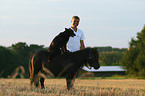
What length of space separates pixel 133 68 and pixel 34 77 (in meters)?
46.1

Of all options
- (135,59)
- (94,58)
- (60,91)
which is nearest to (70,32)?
(94,58)

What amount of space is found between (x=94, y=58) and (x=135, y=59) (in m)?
46.9

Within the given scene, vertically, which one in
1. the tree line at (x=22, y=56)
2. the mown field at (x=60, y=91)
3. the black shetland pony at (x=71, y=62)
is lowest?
the mown field at (x=60, y=91)

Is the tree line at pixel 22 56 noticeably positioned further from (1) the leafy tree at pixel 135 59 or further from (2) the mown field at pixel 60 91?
(2) the mown field at pixel 60 91

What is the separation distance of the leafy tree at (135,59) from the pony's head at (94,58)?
4368 cm

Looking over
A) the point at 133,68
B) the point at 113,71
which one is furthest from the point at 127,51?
the point at 113,71

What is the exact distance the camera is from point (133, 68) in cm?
5184

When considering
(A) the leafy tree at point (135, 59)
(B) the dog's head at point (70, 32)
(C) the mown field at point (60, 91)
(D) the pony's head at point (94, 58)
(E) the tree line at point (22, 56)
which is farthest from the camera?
(E) the tree line at point (22, 56)

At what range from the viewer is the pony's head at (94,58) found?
723cm

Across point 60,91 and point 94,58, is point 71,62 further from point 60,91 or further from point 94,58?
point 60,91

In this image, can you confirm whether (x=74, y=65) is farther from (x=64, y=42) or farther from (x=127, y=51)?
(x=127, y=51)

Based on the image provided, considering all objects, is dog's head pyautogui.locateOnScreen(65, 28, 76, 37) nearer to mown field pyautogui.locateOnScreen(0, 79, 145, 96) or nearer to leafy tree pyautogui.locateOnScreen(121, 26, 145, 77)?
mown field pyautogui.locateOnScreen(0, 79, 145, 96)

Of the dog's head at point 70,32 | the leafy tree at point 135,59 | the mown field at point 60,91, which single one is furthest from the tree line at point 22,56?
the dog's head at point 70,32

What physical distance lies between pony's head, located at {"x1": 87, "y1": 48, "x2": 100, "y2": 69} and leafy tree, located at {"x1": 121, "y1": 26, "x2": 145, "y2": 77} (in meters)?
43.7
